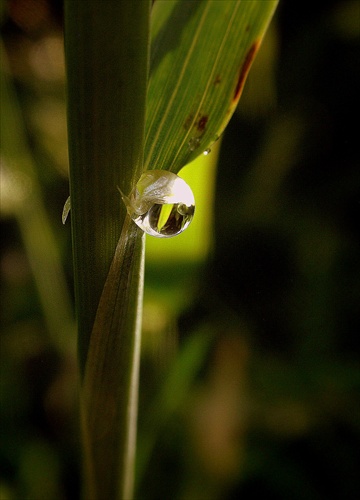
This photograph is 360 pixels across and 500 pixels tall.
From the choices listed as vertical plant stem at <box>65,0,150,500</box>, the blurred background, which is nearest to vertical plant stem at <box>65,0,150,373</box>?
vertical plant stem at <box>65,0,150,500</box>

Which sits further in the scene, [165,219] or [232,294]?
[232,294]

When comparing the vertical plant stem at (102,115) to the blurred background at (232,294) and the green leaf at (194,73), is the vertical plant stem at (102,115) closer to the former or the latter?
the green leaf at (194,73)

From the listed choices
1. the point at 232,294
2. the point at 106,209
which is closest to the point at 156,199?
the point at 106,209

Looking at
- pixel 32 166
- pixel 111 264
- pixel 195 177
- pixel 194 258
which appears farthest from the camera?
pixel 32 166

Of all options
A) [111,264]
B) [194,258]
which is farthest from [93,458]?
[194,258]

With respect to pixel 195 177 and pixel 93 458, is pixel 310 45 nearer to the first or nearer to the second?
pixel 195 177

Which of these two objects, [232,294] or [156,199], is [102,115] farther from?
[232,294]

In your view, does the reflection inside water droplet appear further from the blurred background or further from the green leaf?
the blurred background
